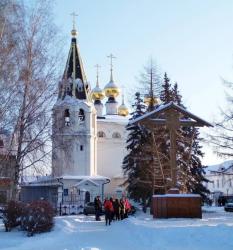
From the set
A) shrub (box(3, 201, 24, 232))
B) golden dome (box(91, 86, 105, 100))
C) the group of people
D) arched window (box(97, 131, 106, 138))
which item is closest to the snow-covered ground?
shrub (box(3, 201, 24, 232))

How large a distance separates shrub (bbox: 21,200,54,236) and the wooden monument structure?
4651 millimetres

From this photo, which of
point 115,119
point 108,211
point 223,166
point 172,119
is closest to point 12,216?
point 108,211

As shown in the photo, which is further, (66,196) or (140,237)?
(66,196)

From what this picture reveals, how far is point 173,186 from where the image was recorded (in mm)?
20734

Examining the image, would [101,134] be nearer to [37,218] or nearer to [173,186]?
[173,186]

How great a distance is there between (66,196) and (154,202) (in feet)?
90.5

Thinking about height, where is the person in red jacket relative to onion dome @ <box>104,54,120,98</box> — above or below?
below

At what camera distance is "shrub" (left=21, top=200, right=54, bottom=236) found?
17719 millimetres

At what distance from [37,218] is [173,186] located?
6.17m

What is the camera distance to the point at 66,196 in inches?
1850

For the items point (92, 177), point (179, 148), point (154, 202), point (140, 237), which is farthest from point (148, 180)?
point (92, 177)

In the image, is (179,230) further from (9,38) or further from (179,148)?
(179,148)

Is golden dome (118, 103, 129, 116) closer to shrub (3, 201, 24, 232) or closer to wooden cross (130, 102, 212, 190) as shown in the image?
wooden cross (130, 102, 212, 190)

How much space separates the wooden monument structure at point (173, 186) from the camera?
64.6 feet
